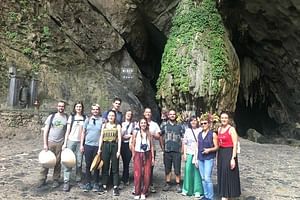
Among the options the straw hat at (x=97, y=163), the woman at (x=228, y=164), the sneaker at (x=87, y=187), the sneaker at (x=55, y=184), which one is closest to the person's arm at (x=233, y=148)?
the woman at (x=228, y=164)

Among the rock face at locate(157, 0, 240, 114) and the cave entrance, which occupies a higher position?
the rock face at locate(157, 0, 240, 114)

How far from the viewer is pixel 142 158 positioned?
608 cm

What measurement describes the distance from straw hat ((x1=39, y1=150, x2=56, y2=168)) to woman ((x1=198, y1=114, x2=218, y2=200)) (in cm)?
247

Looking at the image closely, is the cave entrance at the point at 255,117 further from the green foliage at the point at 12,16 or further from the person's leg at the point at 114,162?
the person's leg at the point at 114,162

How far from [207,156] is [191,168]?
0.49 m

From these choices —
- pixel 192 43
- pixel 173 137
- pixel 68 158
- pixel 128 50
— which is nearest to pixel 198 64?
pixel 192 43

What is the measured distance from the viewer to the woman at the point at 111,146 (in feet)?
20.2

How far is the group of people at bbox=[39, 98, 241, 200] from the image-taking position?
5.95 meters

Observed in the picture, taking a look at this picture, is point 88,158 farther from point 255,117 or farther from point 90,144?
point 255,117

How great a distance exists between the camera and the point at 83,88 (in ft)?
46.7

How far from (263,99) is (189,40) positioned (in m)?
8.24

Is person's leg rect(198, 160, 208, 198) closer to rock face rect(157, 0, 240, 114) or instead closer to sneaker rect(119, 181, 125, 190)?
sneaker rect(119, 181, 125, 190)

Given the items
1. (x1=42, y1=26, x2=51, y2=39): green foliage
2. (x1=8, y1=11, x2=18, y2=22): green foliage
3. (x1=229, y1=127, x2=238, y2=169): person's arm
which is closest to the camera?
(x1=229, y1=127, x2=238, y2=169): person's arm

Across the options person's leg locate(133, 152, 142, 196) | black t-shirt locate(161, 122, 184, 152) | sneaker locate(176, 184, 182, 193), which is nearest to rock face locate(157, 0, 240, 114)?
black t-shirt locate(161, 122, 184, 152)
